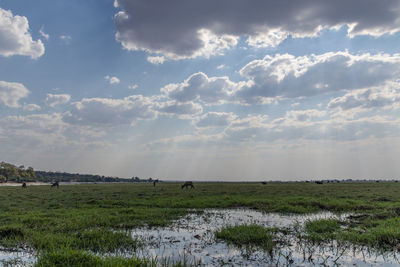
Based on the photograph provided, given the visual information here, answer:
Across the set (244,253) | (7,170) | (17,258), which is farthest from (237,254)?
(7,170)

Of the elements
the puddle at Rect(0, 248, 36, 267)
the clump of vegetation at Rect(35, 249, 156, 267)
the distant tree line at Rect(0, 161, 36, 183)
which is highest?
the clump of vegetation at Rect(35, 249, 156, 267)

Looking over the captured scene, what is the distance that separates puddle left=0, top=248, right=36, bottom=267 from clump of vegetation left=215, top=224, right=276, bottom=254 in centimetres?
700

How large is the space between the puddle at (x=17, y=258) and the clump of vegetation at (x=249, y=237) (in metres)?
7.00

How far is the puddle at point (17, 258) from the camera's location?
7586 mm

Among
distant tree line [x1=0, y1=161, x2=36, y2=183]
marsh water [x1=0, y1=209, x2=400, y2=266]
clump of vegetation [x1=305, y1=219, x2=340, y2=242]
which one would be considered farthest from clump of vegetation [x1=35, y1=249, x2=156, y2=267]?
distant tree line [x1=0, y1=161, x2=36, y2=183]

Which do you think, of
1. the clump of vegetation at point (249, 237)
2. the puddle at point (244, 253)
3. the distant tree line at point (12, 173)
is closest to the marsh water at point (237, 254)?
the puddle at point (244, 253)

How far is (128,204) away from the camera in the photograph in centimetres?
2327

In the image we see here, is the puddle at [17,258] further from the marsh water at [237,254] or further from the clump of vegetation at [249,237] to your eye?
the clump of vegetation at [249,237]

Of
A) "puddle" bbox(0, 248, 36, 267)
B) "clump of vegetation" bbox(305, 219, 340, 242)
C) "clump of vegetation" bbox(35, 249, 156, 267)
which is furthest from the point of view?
"clump of vegetation" bbox(305, 219, 340, 242)

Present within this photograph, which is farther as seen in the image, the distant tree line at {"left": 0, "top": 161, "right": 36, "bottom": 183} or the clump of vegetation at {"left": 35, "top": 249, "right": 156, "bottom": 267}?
the distant tree line at {"left": 0, "top": 161, "right": 36, "bottom": 183}

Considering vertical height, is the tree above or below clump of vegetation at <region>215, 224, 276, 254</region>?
below

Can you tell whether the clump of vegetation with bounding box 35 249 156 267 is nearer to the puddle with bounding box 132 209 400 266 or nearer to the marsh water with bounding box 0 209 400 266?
the marsh water with bounding box 0 209 400 266

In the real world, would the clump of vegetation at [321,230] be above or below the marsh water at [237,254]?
above

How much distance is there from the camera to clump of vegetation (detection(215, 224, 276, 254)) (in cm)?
950
